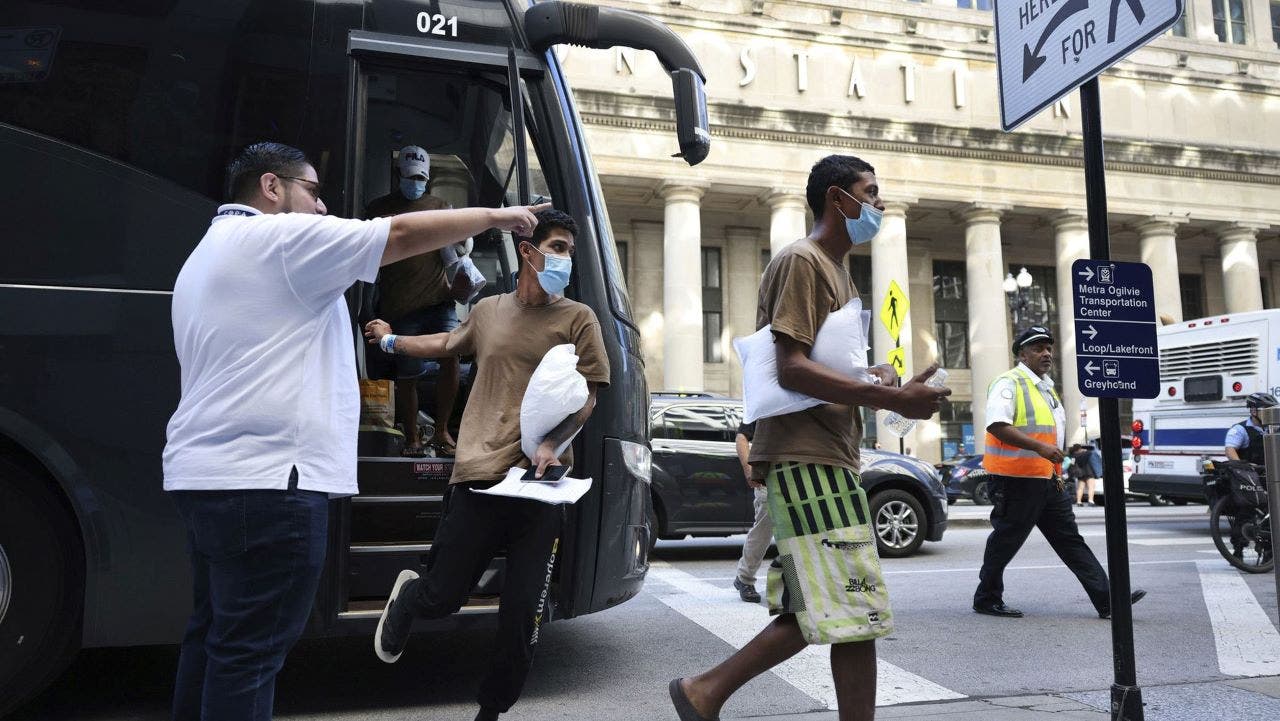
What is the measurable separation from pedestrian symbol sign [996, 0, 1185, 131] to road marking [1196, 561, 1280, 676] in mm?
3425

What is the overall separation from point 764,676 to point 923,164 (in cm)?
3045

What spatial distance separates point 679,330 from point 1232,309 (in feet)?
75.8

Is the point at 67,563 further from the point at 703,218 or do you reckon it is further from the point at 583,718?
the point at 703,218

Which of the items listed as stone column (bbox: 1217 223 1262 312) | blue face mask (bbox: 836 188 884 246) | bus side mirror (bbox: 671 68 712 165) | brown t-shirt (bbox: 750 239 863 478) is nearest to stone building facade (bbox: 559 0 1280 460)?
stone column (bbox: 1217 223 1262 312)

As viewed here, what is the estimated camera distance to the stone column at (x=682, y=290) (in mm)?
30703

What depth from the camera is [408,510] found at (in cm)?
453

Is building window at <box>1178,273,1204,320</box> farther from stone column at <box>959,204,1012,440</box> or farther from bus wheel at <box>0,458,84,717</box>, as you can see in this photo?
bus wheel at <box>0,458,84,717</box>

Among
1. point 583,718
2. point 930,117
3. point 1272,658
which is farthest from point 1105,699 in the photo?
point 930,117

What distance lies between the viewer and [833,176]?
11.3ft

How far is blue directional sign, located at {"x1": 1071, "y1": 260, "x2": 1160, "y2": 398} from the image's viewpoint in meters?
3.85

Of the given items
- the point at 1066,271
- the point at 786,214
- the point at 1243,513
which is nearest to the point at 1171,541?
the point at 1243,513

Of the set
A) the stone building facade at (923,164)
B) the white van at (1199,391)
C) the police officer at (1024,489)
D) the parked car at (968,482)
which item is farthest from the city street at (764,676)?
the stone building facade at (923,164)

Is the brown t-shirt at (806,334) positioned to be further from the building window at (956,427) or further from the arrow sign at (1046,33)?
the building window at (956,427)

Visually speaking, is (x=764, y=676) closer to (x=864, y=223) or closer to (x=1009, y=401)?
(x=864, y=223)
